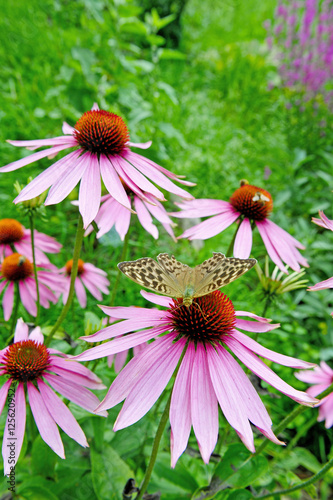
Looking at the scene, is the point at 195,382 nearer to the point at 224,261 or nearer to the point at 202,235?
the point at 224,261

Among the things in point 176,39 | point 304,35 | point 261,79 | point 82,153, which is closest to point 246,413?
point 82,153

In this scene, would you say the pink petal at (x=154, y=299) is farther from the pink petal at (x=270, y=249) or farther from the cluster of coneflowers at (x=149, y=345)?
the pink petal at (x=270, y=249)

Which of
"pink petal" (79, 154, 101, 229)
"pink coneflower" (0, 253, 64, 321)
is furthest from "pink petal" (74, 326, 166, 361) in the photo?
"pink coneflower" (0, 253, 64, 321)

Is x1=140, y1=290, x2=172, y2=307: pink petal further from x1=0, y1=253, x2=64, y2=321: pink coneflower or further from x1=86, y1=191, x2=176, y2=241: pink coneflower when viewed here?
x1=0, y1=253, x2=64, y2=321: pink coneflower

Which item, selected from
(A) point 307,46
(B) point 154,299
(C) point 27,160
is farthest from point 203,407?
(A) point 307,46

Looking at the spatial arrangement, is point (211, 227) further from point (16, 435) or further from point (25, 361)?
point (16, 435)

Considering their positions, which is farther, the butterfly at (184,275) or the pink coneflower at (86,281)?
the pink coneflower at (86,281)

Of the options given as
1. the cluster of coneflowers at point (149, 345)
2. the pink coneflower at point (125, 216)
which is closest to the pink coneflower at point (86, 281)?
the cluster of coneflowers at point (149, 345)
